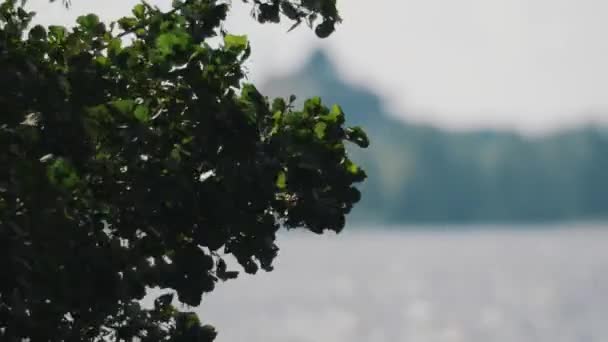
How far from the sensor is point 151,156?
56.6ft

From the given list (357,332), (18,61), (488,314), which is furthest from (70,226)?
(488,314)

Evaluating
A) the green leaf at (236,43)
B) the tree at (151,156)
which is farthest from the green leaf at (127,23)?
the green leaf at (236,43)

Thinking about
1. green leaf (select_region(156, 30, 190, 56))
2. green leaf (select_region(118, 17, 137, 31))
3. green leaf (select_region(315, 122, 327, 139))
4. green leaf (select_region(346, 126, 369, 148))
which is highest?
green leaf (select_region(118, 17, 137, 31))

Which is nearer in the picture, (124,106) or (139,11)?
(124,106)

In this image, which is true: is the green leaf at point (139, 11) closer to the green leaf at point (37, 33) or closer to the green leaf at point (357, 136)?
the green leaf at point (37, 33)

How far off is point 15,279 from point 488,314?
8976 centimetres

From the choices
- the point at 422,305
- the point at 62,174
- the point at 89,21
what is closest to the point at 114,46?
the point at 89,21

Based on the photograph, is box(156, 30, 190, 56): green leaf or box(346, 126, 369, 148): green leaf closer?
box(156, 30, 190, 56): green leaf

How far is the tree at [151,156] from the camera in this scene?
16422mm

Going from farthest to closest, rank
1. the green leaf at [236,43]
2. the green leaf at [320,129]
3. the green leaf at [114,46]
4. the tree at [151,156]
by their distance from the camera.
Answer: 1. the green leaf at [320,129]
2. the green leaf at [114,46]
3. the green leaf at [236,43]
4. the tree at [151,156]

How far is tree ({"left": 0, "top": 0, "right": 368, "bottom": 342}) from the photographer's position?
16.4m

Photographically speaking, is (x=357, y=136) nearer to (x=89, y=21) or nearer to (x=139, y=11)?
(x=139, y=11)

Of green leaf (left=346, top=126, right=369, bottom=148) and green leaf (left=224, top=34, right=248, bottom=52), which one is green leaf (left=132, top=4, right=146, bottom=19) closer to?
green leaf (left=224, top=34, right=248, bottom=52)

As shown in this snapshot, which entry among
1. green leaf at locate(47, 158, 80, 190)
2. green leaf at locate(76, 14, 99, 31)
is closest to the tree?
green leaf at locate(76, 14, 99, 31)
